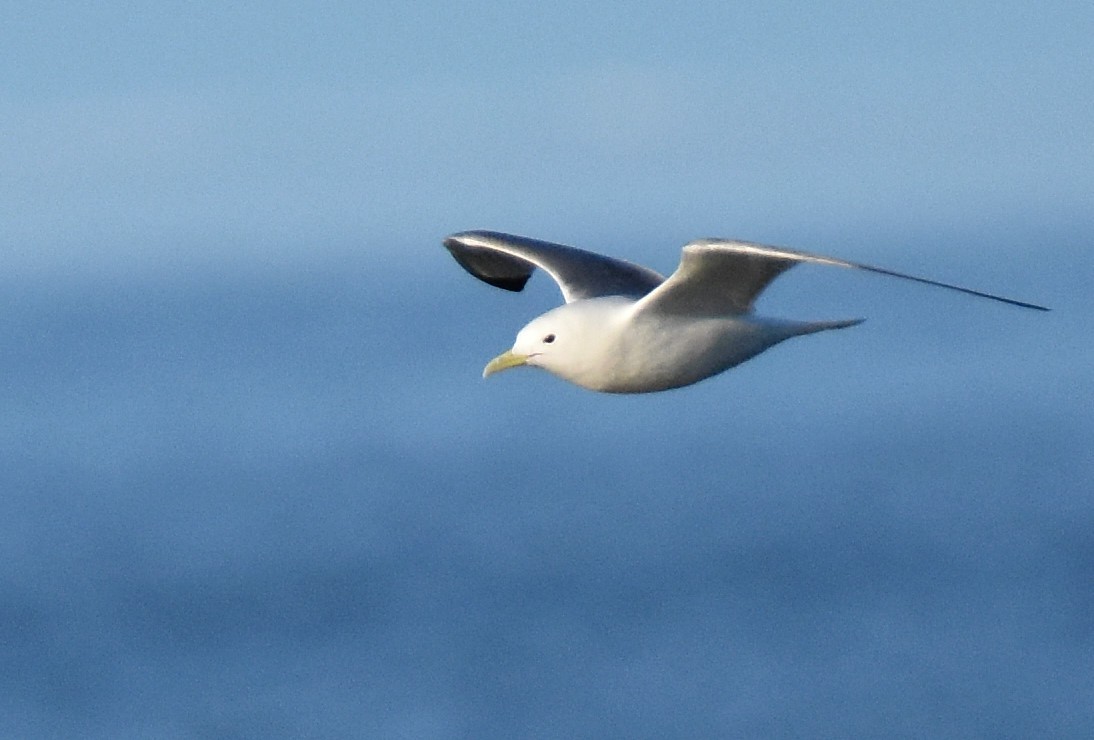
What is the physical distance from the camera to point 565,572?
63.3 meters

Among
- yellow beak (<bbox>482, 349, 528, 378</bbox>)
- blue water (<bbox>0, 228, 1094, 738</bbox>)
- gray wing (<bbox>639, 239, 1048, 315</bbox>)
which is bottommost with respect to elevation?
blue water (<bbox>0, 228, 1094, 738</bbox>)

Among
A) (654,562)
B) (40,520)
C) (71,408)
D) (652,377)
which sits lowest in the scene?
(71,408)

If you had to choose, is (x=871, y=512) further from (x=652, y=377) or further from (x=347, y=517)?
(x=652, y=377)

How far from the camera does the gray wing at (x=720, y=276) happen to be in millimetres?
15078

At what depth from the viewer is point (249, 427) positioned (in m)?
117

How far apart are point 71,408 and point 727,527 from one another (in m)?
73.5

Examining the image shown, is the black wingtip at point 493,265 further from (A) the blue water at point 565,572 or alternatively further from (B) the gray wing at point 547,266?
(A) the blue water at point 565,572

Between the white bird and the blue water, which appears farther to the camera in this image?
the blue water

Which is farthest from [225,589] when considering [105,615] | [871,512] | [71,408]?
[71,408]

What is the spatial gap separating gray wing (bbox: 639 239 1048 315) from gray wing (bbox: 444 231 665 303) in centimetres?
158

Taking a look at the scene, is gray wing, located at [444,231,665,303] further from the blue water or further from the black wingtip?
the blue water

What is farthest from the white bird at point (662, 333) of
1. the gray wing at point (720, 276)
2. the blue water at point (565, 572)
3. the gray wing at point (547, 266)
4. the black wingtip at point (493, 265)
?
the blue water at point (565, 572)

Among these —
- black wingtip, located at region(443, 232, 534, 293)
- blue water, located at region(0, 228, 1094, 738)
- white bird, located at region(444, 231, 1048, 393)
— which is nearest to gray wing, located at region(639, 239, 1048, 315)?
white bird, located at region(444, 231, 1048, 393)

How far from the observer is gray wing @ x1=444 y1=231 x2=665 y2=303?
711 inches
